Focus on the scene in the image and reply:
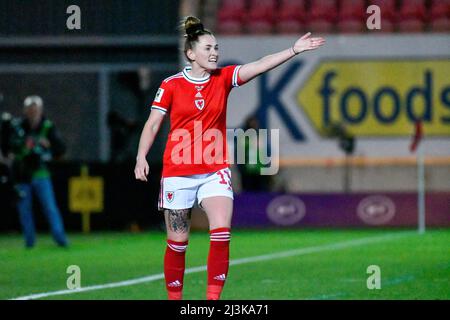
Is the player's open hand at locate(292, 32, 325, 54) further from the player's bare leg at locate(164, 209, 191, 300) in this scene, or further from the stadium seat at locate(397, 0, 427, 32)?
the stadium seat at locate(397, 0, 427, 32)

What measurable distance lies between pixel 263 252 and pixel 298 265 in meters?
2.14

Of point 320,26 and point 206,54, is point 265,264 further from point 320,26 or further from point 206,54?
point 320,26

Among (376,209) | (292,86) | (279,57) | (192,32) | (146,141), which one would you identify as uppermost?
(192,32)

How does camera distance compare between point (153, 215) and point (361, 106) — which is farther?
point (361, 106)

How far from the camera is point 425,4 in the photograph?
25641 mm

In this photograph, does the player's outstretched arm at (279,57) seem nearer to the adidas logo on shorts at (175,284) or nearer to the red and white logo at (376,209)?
the adidas logo on shorts at (175,284)

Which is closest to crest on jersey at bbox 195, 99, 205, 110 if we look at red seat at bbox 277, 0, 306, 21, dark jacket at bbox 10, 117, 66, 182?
dark jacket at bbox 10, 117, 66, 182

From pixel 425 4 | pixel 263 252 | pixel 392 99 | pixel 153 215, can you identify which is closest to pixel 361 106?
pixel 392 99

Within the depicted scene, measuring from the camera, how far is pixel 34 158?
16.8 meters

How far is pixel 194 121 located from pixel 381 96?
15.9m

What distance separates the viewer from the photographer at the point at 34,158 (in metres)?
16.9

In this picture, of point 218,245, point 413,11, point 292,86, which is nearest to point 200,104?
point 218,245

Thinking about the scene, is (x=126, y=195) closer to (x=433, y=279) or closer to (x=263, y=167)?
(x=263, y=167)

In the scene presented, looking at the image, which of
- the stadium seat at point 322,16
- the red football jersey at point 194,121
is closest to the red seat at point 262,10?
the stadium seat at point 322,16
